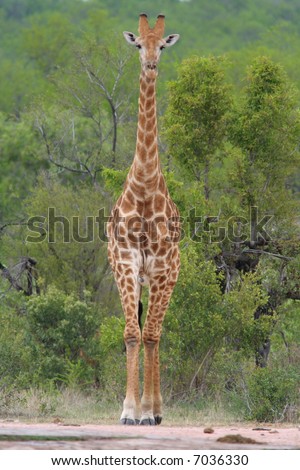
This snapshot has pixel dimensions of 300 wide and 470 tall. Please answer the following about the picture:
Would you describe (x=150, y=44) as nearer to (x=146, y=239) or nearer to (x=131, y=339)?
(x=146, y=239)

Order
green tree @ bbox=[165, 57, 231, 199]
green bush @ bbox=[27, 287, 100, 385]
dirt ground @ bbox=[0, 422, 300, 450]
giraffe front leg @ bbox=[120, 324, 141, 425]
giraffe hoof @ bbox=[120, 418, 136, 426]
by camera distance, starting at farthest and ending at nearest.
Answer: green tree @ bbox=[165, 57, 231, 199]
green bush @ bbox=[27, 287, 100, 385]
giraffe front leg @ bbox=[120, 324, 141, 425]
giraffe hoof @ bbox=[120, 418, 136, 426]
dirt ground @ bbox=[0, 422, 300, 450]

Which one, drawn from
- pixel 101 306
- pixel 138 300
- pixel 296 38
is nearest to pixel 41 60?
pixel 296 38

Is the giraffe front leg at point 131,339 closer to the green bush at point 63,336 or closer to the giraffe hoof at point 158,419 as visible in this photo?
the giraffe hoof at point 158,419

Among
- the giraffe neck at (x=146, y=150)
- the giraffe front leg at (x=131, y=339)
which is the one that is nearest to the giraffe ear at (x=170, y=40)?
the giraffe neck at (x=146, y=150)

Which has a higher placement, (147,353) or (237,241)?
(237,241)

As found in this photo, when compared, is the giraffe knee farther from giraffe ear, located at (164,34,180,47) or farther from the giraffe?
giraffe ear, located at (164,34,180,47)

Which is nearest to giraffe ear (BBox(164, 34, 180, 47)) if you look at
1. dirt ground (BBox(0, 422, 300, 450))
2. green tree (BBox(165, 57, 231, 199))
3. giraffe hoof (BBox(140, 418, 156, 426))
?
giraffe hoof (BBox(140, 418, 156, 426))

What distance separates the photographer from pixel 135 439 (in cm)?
916

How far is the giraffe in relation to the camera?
12.2m

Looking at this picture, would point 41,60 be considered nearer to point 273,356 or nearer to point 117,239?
point 273,356

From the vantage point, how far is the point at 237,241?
1730 cm

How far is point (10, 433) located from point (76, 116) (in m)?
21.0

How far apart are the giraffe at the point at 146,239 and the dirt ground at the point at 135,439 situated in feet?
7.79

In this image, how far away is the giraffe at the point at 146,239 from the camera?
12.2 meters
